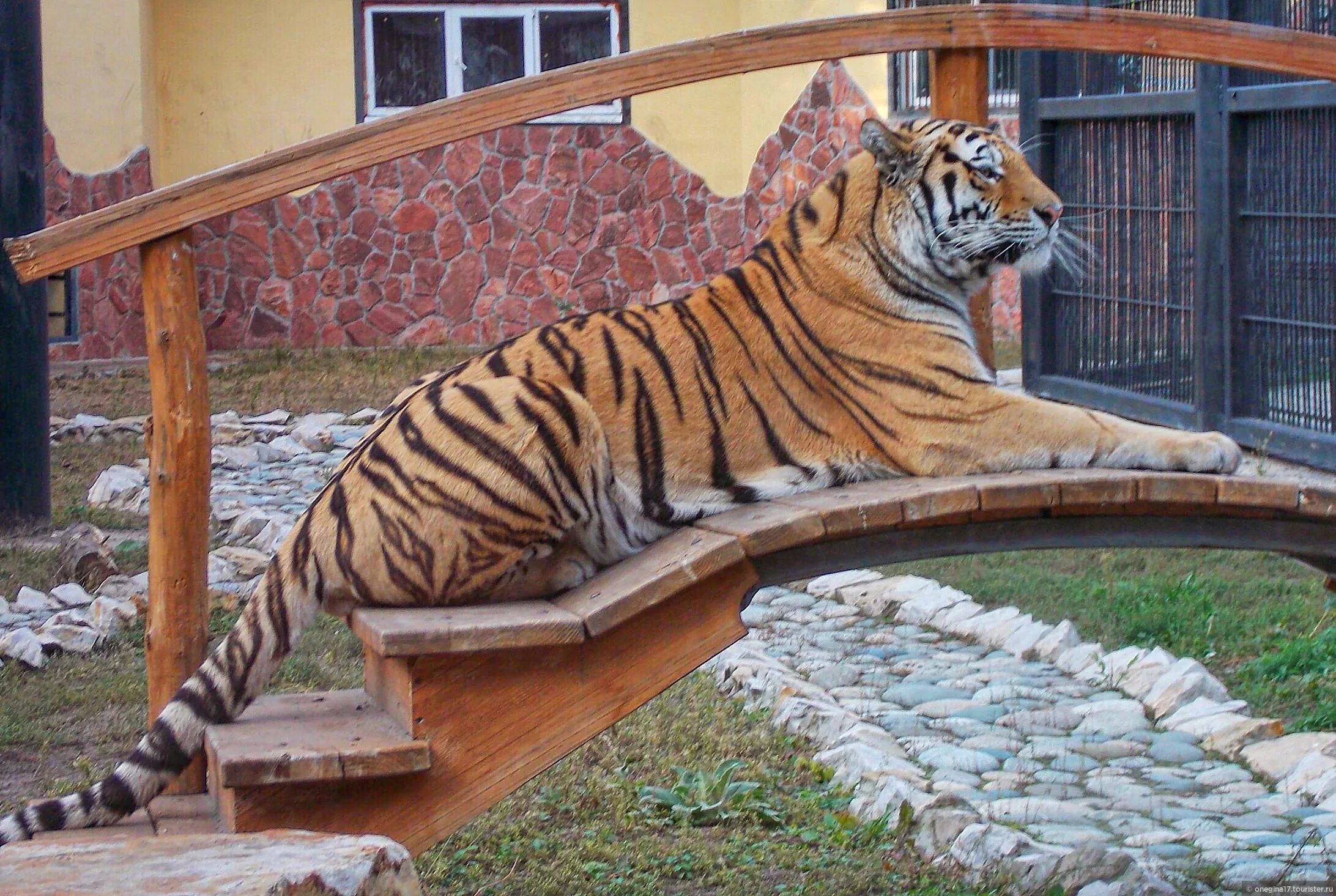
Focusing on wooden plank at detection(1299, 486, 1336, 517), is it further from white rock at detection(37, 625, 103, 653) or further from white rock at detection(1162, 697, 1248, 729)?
white rock at detection(37, 625, 103, 653)

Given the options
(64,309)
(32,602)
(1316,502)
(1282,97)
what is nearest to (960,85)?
(1316,502)

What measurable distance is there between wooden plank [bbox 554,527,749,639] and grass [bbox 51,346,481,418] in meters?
7.27

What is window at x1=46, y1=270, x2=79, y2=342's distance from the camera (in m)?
11.9

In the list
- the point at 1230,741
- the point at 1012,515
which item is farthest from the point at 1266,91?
the point at 1012,515

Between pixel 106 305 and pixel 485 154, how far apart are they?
3.22 meters

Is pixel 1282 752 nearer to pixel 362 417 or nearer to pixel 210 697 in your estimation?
pixel 210 697

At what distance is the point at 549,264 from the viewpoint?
13.0m

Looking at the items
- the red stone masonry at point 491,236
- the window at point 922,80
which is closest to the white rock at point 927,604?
the window at point 922,80

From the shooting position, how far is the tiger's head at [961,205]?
12.6 feet

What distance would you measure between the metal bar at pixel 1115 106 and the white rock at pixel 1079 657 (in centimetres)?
282

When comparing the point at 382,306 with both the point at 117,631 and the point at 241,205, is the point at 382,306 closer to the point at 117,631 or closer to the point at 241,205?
the point at 117,631

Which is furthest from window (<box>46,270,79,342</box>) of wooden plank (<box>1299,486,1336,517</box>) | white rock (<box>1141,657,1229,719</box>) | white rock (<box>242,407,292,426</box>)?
wooden plank (<box>1299,486,1336,517</box>)

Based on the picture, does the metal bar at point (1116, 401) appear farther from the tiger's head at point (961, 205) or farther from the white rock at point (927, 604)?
the tiger's head at point (961, 205)

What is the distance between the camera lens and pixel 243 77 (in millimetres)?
12453
